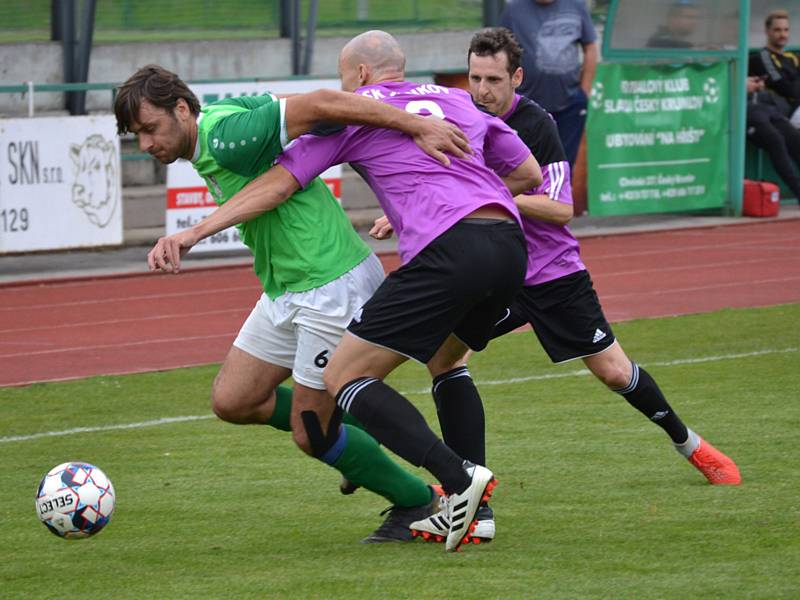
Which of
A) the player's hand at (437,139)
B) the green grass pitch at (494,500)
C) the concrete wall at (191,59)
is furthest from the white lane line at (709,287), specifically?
the player's hand at (437,139)

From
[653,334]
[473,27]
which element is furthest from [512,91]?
[473,27]

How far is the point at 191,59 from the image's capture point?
18.6 m

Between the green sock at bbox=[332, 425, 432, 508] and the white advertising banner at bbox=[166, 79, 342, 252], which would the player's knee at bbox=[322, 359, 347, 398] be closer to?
the green sock at bbox=[332, 425, 432, 508]

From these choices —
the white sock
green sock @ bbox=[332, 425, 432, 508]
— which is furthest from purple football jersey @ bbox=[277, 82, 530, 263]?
the white sock

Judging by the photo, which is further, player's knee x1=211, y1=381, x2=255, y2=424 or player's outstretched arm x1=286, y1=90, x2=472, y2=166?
player's knee x1=211, y1=381, x2=255, y2=424

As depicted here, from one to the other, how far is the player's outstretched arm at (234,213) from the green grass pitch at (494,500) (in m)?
1.00

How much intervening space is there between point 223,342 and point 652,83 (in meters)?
7.48

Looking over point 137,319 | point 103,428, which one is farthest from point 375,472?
point 137,319

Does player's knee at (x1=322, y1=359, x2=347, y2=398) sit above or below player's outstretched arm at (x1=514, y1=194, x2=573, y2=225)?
below

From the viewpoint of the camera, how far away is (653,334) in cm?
1004

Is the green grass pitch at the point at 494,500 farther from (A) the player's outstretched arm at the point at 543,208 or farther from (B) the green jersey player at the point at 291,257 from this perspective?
(A) the player's outstretched arm at the point at 543,208

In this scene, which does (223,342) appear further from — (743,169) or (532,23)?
(743,169)

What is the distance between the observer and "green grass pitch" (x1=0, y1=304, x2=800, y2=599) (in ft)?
15.6

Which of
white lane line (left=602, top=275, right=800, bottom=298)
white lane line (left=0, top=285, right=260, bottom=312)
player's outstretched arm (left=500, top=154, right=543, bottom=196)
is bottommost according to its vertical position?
white lane line (left=0, top=285, right=260, bottom=312)
